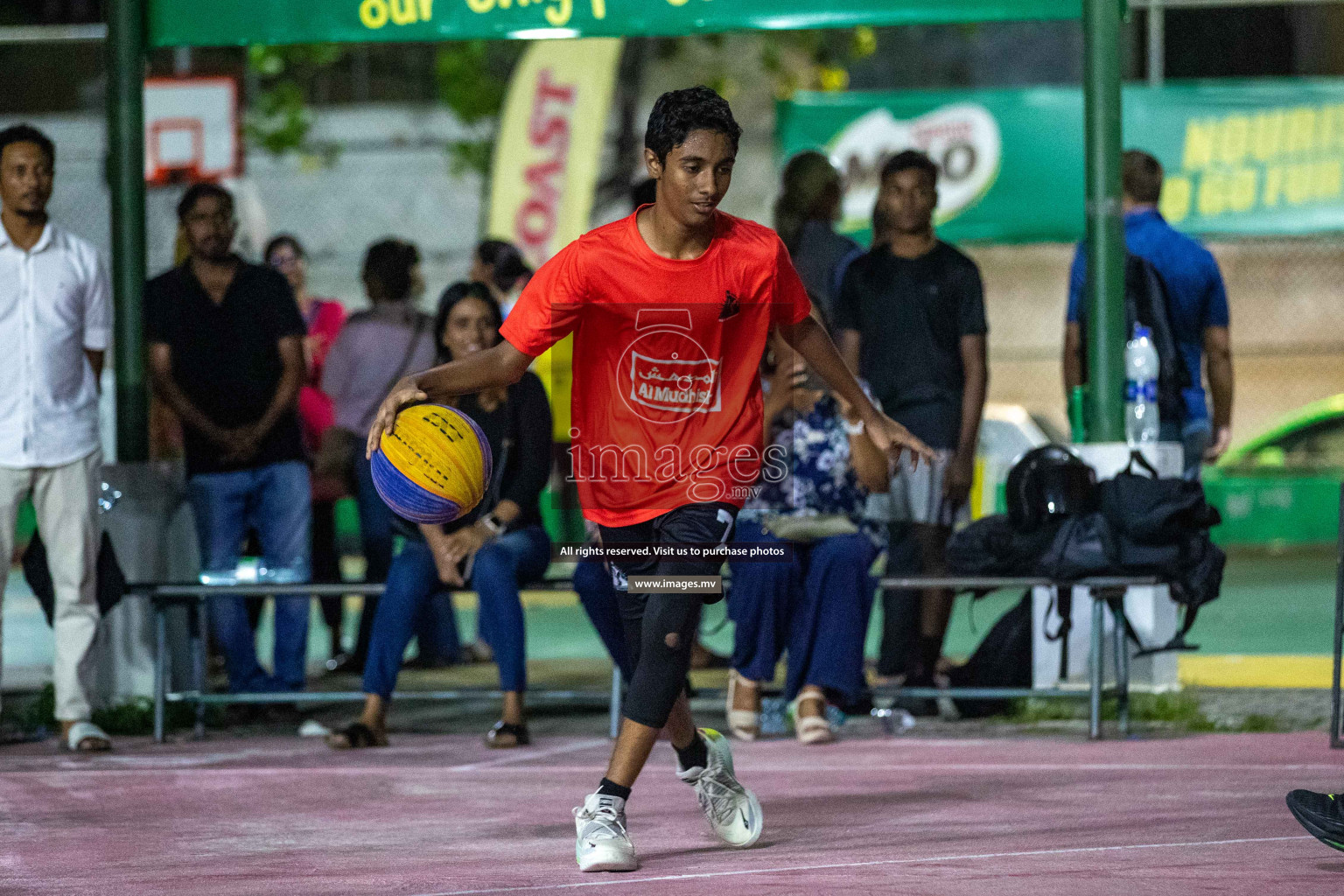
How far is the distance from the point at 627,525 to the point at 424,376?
2.35 feet

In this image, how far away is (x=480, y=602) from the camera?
791 centimetres

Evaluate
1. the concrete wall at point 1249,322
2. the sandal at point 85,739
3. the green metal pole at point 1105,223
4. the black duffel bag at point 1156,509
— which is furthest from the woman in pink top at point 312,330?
the concrete wall at point 1249,322

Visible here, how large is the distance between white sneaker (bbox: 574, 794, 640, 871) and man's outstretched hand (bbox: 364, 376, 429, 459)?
3.71ft

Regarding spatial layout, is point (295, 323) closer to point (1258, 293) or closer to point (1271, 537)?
point (1271, 537)

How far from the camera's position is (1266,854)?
16.9 feet

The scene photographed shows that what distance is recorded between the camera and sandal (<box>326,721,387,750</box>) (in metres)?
7.57

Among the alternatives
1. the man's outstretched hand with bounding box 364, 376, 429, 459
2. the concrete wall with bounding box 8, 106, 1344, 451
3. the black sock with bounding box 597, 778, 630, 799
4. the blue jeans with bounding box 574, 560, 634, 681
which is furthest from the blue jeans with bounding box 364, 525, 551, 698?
the concrete wall with bounding box 8, 106, 1344, 451

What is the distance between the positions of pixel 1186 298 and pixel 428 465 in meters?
4.79

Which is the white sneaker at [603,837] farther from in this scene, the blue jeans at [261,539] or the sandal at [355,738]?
the blue jeans at [261,539]

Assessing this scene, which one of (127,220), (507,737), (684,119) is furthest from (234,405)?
(684,119)

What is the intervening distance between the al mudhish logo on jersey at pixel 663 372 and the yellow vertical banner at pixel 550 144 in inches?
394

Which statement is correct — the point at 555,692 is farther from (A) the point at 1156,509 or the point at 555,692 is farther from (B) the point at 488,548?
(A) the point at 1156,509

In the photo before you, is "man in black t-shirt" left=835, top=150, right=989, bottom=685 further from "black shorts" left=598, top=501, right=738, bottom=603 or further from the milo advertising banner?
the milo advertising banner

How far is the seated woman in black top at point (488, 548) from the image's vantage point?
7.71 m
